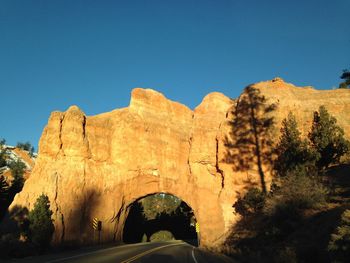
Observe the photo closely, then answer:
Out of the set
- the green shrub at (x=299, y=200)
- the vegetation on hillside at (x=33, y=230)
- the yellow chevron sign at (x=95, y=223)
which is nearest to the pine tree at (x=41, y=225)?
the vegetation on hillside at (x=33, y=230)

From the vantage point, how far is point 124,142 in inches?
1732

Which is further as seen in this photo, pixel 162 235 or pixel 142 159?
pixel 162 235

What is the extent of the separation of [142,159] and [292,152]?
1879cm

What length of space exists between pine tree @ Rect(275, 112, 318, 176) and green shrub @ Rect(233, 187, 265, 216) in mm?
2722

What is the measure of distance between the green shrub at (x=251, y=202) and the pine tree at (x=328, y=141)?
595cm

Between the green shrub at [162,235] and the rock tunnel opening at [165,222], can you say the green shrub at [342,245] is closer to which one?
the rock tunnel opening at [165,222]

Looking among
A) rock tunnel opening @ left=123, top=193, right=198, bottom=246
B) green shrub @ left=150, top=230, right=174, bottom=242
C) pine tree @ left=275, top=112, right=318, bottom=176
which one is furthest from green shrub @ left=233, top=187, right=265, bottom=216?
green shrub @ left=150, top=230, right=174, bottom=242

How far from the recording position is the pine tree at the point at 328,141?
3123 cm

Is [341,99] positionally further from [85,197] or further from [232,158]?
[85,197]

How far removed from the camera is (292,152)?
31062 millimetres

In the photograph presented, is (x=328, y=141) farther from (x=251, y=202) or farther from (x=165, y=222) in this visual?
(x=165, y=222)

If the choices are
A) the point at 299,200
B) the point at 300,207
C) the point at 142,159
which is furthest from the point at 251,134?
the point at 300,207

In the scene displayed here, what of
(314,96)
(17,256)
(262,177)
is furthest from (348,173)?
(17,256)

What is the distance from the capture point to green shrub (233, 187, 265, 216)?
33.8 metres
